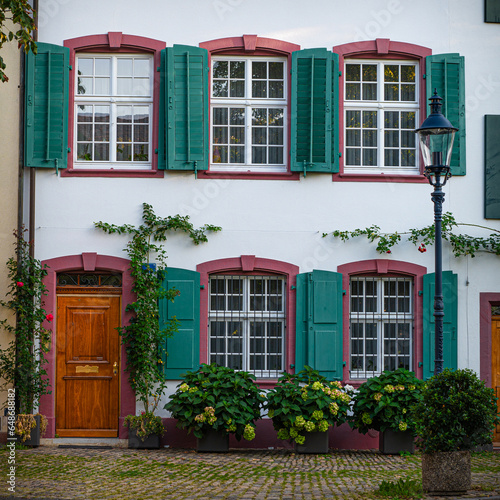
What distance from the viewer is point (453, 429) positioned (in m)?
7.38

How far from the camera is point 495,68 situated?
11656 mm

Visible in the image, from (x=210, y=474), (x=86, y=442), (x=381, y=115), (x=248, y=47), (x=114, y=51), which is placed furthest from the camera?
(x=381, y=115)

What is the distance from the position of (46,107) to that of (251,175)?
318 cm

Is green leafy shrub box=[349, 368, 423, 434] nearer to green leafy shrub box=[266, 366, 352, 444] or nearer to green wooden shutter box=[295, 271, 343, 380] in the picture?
green leafy shrub box=[266, 366, 352, 444]

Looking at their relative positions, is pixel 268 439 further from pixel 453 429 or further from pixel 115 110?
pixel 115 110

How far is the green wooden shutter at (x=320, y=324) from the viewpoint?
36.7 feet

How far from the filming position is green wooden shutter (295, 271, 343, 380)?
11188mm

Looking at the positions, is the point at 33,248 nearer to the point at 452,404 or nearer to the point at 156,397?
the point at 156,397

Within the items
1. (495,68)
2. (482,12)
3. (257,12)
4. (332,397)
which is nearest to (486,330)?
(332,397)

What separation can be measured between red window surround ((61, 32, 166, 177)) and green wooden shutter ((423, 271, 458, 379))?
4.41 metres

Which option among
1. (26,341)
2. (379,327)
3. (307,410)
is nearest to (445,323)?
(379,327)

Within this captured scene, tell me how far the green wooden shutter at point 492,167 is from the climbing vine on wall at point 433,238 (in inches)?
13.9

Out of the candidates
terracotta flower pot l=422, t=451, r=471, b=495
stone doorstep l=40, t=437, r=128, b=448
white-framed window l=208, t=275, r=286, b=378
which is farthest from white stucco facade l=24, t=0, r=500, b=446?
terracotta flower pot l=422, t=451, r=471, b=495

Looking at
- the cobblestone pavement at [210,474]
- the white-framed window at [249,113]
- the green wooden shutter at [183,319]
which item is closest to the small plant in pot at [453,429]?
the cobblestone pavement at [210,474]
